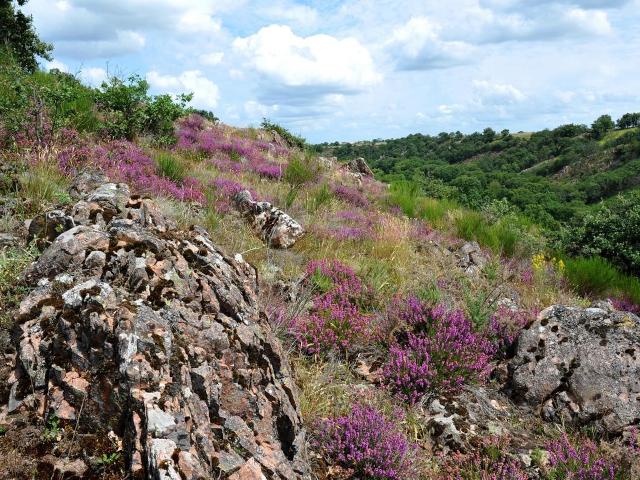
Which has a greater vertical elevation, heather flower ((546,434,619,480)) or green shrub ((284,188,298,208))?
green shrub ((284,188,298,208))

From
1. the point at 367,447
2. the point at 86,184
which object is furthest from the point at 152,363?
the point at 86,184

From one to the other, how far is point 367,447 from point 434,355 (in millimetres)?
1534

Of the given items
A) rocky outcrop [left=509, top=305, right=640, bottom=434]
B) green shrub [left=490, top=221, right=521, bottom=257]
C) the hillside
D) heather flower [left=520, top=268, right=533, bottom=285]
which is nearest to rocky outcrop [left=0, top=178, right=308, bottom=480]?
rocky outcrop [left=509, top=305, right=640, bottom=434]

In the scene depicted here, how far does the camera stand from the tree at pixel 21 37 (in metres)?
15.6

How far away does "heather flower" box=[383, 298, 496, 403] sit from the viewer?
4.38m

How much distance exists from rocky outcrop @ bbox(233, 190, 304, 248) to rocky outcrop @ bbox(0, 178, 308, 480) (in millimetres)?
3453

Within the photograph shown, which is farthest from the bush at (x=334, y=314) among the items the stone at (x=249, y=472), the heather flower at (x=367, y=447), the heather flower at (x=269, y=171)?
the heather flower at (x=269, y=171)

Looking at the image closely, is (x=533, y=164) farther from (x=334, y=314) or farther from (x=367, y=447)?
(x=367, y=447)

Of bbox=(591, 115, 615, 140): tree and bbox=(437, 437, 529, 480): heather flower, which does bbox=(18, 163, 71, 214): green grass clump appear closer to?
bbox=(437, 437, 529, 480): heather flower

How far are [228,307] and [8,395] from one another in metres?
1.33

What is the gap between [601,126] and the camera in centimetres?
11319

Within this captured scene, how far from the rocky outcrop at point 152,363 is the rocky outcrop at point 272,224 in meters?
3.45

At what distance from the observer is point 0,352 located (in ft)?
9.01

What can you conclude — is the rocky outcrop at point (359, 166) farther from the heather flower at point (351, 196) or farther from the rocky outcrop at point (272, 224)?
the rocky outcrop at point (272, 224)
